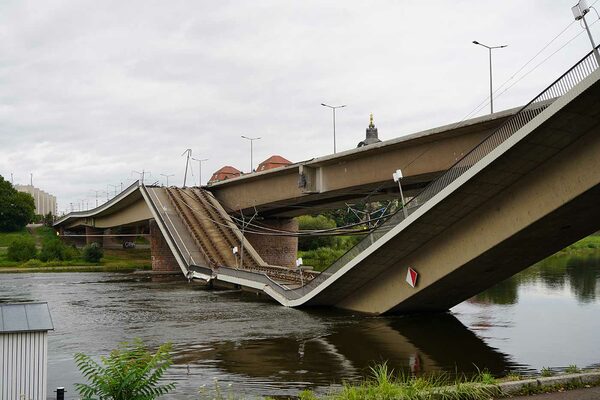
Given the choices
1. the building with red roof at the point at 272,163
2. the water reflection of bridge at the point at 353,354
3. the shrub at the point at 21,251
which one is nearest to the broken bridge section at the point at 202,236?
the water reflection of bridge at the point at 353,354

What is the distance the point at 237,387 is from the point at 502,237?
988 cm

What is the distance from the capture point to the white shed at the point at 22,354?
9.31m

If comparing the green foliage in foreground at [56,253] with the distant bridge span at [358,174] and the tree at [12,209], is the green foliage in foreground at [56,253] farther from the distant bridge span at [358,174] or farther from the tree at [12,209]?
the tree at [12,209]

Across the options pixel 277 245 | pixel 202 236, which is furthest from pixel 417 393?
pixel 277 245

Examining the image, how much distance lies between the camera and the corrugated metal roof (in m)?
9.39

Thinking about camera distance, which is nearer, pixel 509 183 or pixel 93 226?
pixel 509 183

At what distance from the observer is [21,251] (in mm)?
62781

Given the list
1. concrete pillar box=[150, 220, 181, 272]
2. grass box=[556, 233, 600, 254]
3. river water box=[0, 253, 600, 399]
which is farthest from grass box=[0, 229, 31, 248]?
grass box=[556, 233, 600, 254]

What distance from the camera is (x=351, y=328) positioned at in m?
21.1

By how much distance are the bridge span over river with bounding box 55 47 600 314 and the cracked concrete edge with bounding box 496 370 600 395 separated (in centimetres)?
720

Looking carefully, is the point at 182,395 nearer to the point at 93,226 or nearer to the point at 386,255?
the point at 386,255

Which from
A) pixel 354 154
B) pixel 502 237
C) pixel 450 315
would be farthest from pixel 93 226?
pixel 502 237

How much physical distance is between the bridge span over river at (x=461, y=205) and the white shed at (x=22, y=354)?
12307 mm

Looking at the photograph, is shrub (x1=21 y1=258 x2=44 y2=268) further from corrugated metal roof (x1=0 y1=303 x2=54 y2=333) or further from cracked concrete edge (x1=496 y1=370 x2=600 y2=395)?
cracked concrete edge (x1=496 y1=370 x2=600 y2=395)
